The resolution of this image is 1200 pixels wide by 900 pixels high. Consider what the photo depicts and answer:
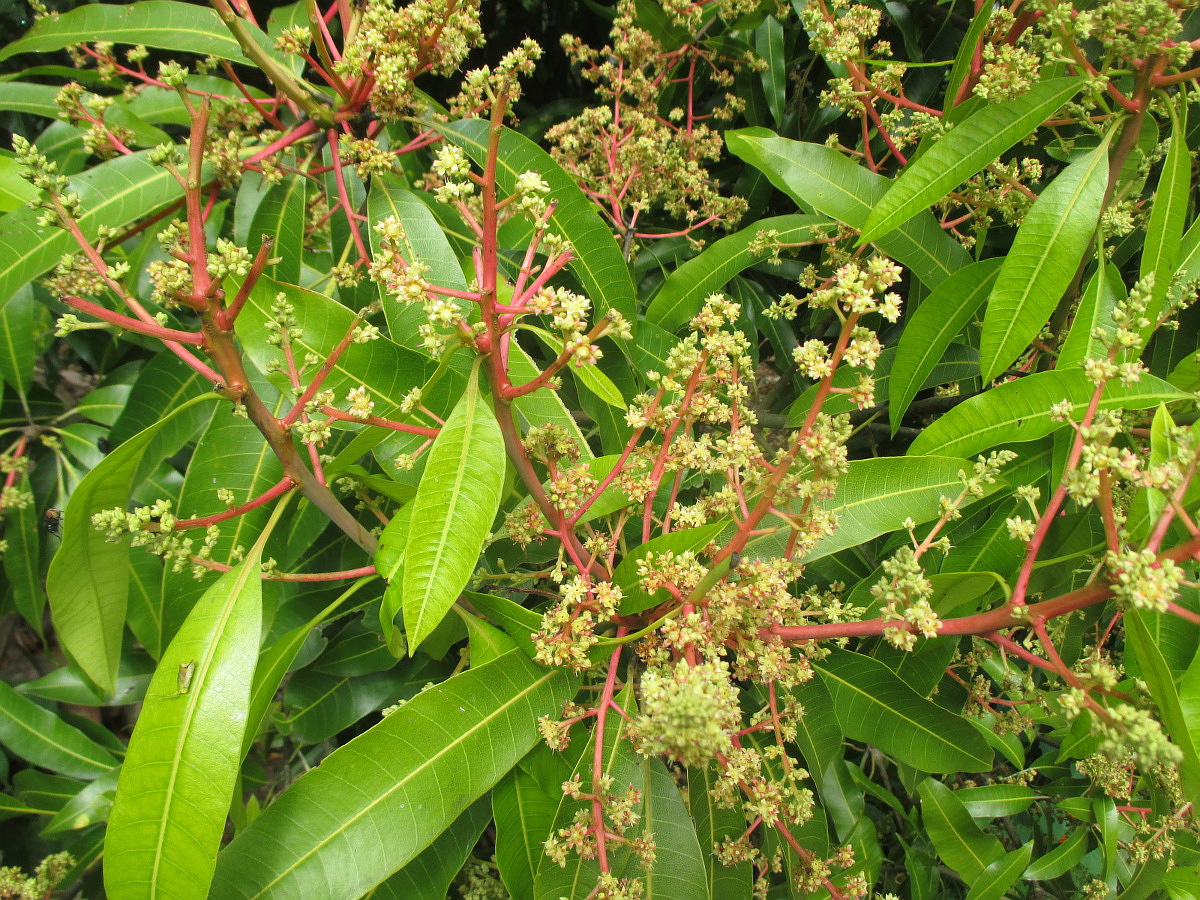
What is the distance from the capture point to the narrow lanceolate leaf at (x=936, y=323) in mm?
1552

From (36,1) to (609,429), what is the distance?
76.2 inches

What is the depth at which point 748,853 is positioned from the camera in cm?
140

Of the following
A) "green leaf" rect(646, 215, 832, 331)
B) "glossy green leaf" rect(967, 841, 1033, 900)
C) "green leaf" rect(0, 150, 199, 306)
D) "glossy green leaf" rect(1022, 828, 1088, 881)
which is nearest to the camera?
"green leaf" rect(0, 150, 199, 306)

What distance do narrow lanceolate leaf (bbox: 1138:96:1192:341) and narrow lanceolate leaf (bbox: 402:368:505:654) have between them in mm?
1278

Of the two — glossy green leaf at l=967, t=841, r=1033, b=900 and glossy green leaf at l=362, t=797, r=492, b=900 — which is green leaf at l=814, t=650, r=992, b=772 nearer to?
glossy green leaf at l=967, t=841, r=1033, b=900

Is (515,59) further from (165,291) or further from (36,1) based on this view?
(36,1)

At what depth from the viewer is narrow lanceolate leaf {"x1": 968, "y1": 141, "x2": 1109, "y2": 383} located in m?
1.35

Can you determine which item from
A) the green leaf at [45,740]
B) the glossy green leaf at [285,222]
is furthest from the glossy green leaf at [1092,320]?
the green leaf at [45,740]

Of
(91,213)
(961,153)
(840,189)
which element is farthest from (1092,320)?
(91,213)

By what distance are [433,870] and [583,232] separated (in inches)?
54.4

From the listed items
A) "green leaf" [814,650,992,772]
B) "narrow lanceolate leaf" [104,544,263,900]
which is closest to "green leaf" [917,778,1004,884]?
"green leaf" [814,650,992,772]

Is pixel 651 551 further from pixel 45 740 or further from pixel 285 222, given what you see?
pixel 45 740

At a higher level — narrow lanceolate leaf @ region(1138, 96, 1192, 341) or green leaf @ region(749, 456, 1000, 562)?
narrow lanceolate leaf @ region(1138, 96, 1192, 341)

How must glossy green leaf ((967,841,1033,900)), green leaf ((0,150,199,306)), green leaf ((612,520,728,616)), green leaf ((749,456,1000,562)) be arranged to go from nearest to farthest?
green leaf ((612,520,728,616)) → green leaf ((749,456,1000,562)) → green leaf ((0,150,199,306)) → glossy green leaf ((967,841,1033,900))
